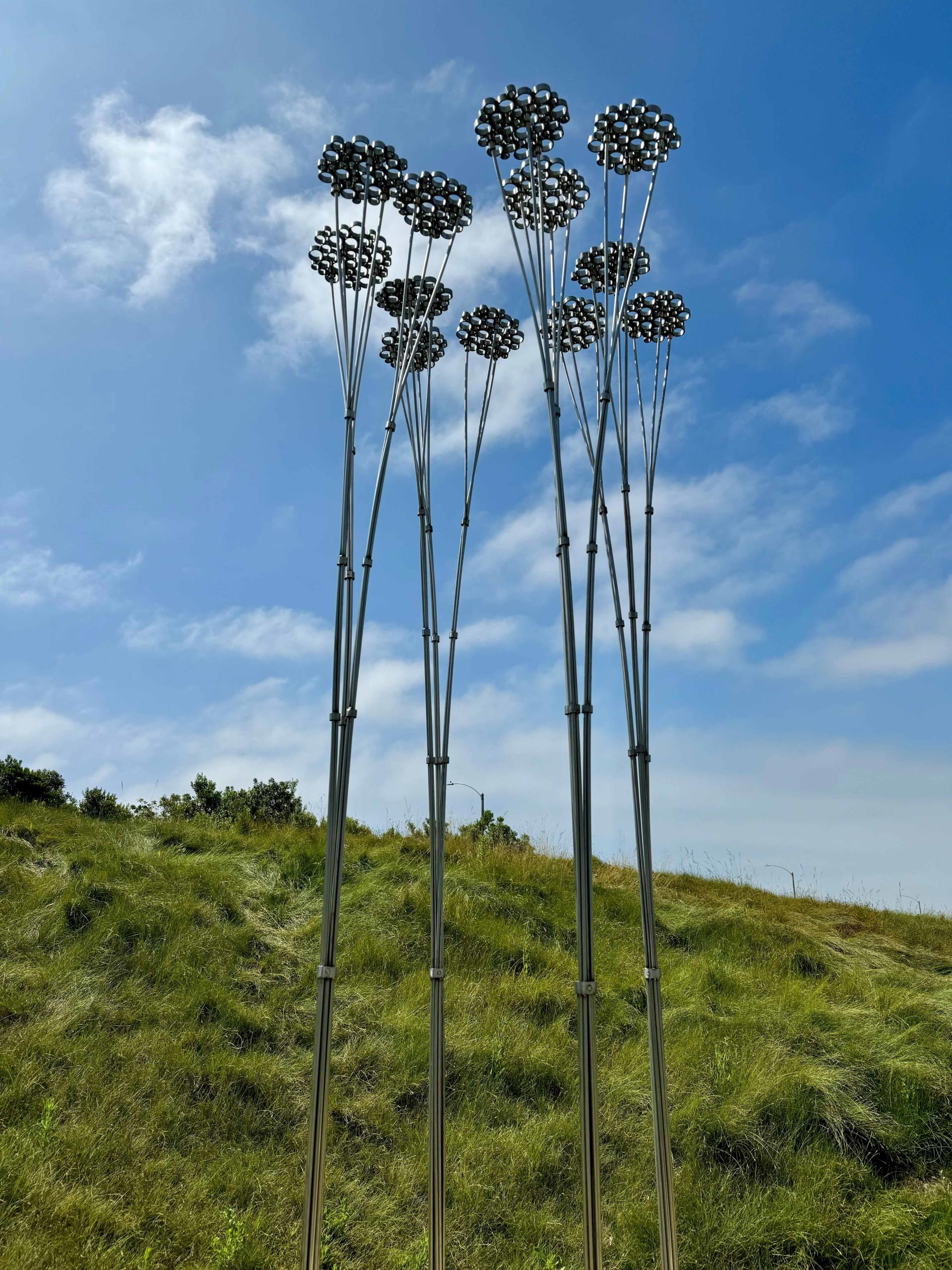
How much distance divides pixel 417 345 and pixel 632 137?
40.9 inches

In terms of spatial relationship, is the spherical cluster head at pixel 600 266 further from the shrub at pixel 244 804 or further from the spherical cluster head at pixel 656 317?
the shrub at pixel 244 804

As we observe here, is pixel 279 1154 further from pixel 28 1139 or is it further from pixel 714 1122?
pixel 714 1122

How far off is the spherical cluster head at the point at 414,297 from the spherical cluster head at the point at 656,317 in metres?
0.78

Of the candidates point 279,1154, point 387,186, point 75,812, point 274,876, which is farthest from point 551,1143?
point 75,812

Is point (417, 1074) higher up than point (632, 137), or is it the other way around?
point (632, 137)

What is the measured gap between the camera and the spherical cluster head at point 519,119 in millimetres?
2959

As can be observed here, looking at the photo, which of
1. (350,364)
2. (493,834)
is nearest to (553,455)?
(350,364)

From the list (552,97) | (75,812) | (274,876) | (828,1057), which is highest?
(552,97)

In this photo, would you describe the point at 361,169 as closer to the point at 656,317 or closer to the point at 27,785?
the point at 656,317

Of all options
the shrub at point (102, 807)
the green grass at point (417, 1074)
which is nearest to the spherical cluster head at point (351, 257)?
the green grass at point (417, 1074)

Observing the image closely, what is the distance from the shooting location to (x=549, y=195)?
10.9 ft

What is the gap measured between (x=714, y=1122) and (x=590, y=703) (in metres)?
2.90

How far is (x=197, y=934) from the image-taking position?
5.80 m

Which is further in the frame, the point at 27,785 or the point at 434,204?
the point at 27,785
